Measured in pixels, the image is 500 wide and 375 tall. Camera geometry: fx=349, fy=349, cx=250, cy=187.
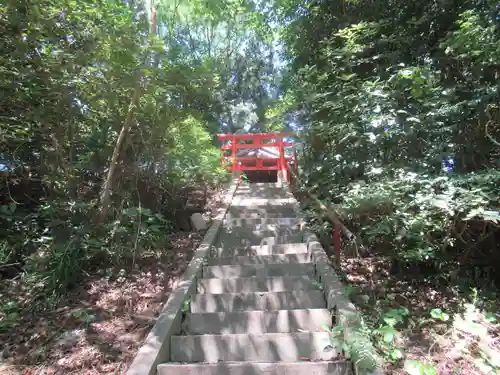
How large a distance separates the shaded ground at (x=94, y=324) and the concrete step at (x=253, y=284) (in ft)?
1.32

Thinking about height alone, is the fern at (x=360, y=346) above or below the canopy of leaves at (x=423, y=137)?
below

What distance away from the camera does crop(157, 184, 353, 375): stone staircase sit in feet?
8.18

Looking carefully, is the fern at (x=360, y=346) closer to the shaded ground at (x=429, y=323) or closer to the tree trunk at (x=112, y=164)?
the shaded ground at (x=429, y=323)

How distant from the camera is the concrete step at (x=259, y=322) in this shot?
3.01 metres

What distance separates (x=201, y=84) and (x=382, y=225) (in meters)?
2.66

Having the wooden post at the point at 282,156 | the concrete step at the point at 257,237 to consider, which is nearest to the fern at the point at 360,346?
the concrete step at the point at 257,237

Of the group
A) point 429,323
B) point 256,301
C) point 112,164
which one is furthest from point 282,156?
point 429,323

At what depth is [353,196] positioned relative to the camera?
3148 mm

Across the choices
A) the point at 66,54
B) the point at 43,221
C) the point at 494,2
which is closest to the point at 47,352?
the point at 43,221

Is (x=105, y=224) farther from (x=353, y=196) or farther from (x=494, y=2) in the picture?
(x=494, y=2)

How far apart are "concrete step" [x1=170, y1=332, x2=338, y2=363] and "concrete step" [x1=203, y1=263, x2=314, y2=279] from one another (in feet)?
3.88

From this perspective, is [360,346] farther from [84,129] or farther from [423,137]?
[84,129]

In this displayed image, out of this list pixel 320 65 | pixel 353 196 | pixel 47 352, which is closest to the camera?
pixel 47 352

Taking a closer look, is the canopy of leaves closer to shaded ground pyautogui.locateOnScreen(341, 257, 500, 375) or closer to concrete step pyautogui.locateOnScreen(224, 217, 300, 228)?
shaded ground pyautogui.locateOnScreen(341, 257, 500, 375)
